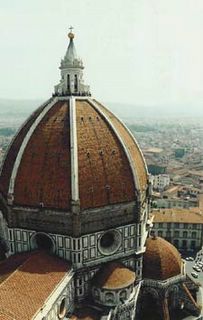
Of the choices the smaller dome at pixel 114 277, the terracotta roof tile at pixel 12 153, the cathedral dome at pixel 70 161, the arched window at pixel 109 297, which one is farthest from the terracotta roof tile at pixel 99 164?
the arched window at pixel 109 297

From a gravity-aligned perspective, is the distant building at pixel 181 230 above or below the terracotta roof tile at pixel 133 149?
below

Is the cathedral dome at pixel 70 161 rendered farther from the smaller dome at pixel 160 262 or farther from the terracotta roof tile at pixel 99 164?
the smaller dome at pixel 160 262

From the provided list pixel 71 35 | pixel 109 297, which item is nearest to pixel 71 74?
pixel 71 35

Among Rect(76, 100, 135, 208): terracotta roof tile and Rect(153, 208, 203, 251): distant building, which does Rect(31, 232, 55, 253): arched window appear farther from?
Rect(153, 208, 203, 251): distant building

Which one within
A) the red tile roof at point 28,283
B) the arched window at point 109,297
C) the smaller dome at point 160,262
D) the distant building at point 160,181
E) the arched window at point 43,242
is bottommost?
the distant building at point 160,181

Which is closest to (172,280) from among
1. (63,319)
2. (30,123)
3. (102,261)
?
(102,261)

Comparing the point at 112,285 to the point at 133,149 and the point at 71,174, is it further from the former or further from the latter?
the point at 133,149

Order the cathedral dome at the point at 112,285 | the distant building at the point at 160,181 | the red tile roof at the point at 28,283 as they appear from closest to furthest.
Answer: the red tile roof at the point at 28,283
the cathedral dome at the point at 112,285
the distant building at the point at 160,181
